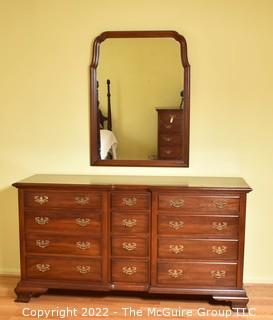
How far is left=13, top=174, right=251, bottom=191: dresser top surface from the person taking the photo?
101 inches

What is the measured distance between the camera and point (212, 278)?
2586mm

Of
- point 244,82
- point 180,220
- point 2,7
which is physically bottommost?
point 180,220

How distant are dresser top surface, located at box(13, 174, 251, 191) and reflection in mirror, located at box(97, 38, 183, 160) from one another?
233 millimetres

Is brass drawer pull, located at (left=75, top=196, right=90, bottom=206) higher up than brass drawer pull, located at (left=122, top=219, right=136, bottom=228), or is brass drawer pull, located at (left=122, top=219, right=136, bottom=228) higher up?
brass drawer pull, located at (left=75, top=196, right=90, bottom=206)

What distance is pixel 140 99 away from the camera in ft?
9.66

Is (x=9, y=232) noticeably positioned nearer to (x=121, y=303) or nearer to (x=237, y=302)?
(x=121, y=303)

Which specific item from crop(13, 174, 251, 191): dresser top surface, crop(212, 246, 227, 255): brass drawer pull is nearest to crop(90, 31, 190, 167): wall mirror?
crop(13, 174, 251, 191): dresser top surface

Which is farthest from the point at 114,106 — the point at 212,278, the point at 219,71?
the point at 212,278

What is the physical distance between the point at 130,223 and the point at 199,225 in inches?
18.8

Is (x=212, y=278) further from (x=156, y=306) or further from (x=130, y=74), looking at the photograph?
(x=130, y=74)

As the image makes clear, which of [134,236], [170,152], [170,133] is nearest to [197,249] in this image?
[134,236]

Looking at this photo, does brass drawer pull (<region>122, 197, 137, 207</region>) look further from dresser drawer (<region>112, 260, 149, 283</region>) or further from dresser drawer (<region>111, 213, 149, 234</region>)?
dresser drawer (<region>112, 260, 149, 283</region>)

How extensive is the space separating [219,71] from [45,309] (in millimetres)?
2165

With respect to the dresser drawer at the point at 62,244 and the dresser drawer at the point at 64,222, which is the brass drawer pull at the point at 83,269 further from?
the dresser drawer at the point at 64,222
